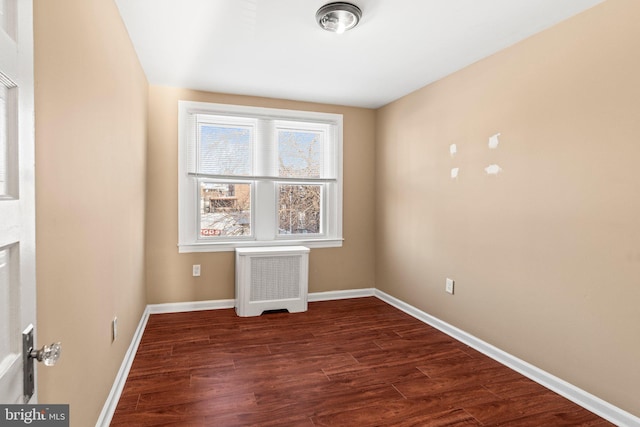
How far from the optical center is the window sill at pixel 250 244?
12.4 feet

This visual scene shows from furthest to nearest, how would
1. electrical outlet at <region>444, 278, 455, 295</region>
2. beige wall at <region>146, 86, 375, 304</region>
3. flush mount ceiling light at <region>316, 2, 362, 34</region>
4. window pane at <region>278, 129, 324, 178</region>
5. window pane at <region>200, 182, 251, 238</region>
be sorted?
1. window pane at <region>278, 129, 324, 178</region>
2. window pane at <region>200, 182, 251, 238</region>
3. beige wall at <region>146, 86, 375, 304</region>
4. electrical outlet at <region>444, 278, 455, 295</region>
5. flush mount ceiling light at <region>316, 2, 362, 34</region>

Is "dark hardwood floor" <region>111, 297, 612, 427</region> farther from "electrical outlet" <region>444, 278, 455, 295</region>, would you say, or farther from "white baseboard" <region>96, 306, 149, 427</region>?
"electrical outlet" <region>444, 278, 455, 295</region>

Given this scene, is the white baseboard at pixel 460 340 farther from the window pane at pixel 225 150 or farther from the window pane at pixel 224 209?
the window pane at pixel 225 150

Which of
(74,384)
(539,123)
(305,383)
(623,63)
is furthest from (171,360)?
(623,63)

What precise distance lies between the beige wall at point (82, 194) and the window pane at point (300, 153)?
183 cm

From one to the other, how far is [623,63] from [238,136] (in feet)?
10.6

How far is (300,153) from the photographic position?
423 cm

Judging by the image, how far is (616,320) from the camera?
2.00m

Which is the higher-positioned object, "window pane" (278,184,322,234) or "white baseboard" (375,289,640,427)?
"window pane" (278,184,322,234)

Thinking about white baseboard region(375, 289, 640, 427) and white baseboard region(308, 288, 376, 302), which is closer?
white baseboard region(375, 289, 640, 427)

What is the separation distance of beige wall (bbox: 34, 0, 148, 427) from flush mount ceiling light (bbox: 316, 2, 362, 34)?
119cm

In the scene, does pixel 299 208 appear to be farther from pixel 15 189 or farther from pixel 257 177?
pixel 15 189

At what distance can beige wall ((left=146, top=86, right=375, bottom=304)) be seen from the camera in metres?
3.65

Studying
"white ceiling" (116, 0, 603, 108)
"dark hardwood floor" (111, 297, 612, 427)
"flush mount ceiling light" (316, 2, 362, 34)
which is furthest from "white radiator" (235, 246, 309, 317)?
"flush mount ceiling light" (316, 2, 362, 34)
